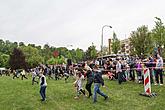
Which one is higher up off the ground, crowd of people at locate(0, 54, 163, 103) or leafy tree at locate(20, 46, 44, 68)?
leafy tree at locate(20, 46, 44, 68)

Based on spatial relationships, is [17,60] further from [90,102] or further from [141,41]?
[90,102]

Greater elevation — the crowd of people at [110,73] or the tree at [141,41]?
the tree at [141,41]

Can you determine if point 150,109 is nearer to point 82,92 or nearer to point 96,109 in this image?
point 96,109

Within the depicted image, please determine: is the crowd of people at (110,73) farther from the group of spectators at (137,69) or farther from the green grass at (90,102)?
the green grass at (90,102)

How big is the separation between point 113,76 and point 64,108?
50.9 ft

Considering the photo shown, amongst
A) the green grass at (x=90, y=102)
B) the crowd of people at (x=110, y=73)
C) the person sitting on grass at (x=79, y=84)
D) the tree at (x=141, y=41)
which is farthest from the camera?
the tree at (x=141, y=41)

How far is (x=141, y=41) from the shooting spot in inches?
2472

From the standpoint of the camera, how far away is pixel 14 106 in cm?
1861

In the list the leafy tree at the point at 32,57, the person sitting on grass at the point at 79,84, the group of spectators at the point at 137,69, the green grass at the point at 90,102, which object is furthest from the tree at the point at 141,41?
the leafy tree at the point at 32,57

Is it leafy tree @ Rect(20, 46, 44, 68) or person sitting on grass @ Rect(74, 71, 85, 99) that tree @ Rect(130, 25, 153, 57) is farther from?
leafy tree @ Rect(20, 46, 44, 68)

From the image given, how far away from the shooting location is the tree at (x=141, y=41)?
200 feet

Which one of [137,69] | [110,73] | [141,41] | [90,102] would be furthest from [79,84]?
[141,41]

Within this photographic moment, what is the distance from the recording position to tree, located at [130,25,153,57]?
60906 millimetres

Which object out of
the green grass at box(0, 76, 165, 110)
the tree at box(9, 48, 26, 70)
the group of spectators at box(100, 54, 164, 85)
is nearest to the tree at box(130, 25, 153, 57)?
the group of spectators at box(100, 54, 164, 85)
